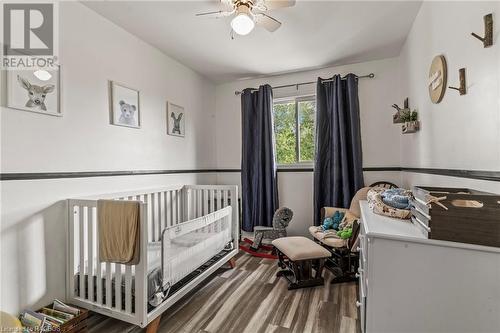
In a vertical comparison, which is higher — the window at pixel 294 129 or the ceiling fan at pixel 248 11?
the ceiling fan at pixel 248 11

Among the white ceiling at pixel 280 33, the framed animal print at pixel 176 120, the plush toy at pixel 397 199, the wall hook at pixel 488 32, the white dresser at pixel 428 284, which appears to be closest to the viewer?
the white dresser at pixel 428 284

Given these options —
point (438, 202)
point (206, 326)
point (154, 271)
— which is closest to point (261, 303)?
point (206, 326)

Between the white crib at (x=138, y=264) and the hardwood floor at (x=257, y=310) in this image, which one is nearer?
the white crib at (x=138, y=264)

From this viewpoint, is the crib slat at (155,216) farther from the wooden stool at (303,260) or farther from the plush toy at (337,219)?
the plush toy at (337,219)

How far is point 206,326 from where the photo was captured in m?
1.68

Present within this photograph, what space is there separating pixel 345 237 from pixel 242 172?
1665 mm

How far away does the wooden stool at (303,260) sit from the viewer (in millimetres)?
2125

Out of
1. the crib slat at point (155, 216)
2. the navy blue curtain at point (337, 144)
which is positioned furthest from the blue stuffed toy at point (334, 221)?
the crib slat at point (155, 216)

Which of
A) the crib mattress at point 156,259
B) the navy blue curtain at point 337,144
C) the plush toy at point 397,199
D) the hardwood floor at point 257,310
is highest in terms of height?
the navy blue curtain at point 337,144

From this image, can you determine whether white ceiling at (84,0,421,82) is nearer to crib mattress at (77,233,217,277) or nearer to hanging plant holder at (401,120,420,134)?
hanging plant holder at (401,120,420,134)

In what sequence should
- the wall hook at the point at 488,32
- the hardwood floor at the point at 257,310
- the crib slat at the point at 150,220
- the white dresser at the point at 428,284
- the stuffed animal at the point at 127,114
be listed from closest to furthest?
the white dresser at the point at 428,284
the wall hook at the point at 488,32
the hardwood floor at the point at 257,310
the stuffed animal at the point at 127,114
the crib slat at the point at 150,220

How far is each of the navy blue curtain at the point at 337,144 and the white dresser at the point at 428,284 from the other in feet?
5.88

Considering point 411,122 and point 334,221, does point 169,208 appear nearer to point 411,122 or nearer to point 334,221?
point 334,221

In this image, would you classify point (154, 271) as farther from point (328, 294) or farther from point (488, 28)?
point (488, 28)
